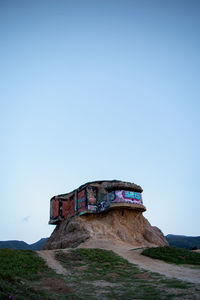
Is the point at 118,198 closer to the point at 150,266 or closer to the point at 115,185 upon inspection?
the point at 115,185

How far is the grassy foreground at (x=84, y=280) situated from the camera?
9359 millimetres

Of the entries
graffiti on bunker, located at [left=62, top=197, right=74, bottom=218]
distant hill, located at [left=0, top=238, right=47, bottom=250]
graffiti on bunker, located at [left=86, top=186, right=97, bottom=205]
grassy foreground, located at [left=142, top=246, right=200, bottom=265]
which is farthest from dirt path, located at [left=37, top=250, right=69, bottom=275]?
distant hill, located at [left=0, top=238, right=47, bottom=250]

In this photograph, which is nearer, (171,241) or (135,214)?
(135,214)

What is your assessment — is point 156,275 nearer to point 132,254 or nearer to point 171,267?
point 171,267

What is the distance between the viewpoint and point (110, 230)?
32.9m

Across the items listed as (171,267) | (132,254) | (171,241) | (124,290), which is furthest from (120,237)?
(171,241)

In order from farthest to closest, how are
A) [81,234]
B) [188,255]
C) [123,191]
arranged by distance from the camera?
[123,191], [81,234], [188,255]

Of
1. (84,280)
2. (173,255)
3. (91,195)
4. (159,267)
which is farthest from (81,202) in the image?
(84,280)

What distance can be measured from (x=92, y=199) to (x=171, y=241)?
6192cm

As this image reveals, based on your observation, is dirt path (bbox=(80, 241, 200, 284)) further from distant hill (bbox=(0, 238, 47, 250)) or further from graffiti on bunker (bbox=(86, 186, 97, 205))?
distant hill (bbox=(0, 238, 47, 250))

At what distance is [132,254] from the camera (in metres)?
22.5

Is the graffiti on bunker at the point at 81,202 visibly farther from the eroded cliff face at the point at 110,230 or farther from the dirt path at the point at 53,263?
the dirt path at the point at 53,263

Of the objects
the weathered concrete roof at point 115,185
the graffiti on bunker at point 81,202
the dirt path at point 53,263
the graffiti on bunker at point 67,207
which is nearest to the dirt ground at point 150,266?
the dirt path at point 53,263

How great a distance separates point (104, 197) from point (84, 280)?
21.0 metres
